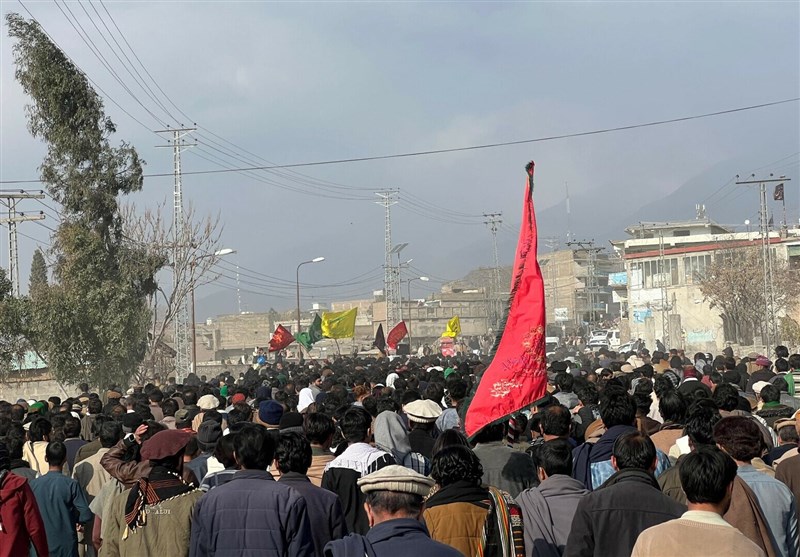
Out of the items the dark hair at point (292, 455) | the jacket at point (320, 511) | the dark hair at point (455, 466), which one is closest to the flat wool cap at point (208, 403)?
the dark hair at point (292, 455)

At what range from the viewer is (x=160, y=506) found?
20.7 feet

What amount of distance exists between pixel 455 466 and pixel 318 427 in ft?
6.74

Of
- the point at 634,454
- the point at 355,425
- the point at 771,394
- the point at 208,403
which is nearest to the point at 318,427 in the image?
the point at 355,425

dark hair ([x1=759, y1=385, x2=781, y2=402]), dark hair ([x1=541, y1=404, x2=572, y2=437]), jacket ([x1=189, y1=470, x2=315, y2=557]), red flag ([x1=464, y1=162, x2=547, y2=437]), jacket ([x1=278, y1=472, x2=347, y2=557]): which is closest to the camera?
jacket ([x1=189, y1=470, x2=315, y2=557])

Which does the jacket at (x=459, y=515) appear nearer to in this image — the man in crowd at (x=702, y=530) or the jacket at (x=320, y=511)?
the jacket at (x=320, y=511)

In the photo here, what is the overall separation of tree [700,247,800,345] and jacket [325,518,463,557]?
61.7 meters

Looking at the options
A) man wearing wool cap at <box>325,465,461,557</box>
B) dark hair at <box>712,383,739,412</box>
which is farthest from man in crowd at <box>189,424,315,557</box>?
dark hair at <box>712,383,739,412</box>

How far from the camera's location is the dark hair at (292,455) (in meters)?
6.33

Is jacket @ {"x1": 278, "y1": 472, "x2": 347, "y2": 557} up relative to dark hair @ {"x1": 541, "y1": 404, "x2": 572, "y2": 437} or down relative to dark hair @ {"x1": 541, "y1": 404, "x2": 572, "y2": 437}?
down

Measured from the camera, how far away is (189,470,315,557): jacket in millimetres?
5609

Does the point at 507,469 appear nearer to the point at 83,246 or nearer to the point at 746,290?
the point at 83,246

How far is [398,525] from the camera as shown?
14.3 ft

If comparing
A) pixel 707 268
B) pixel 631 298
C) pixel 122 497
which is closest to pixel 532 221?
pixel 122 497

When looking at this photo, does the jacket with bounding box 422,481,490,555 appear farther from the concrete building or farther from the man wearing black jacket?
the concrete building
